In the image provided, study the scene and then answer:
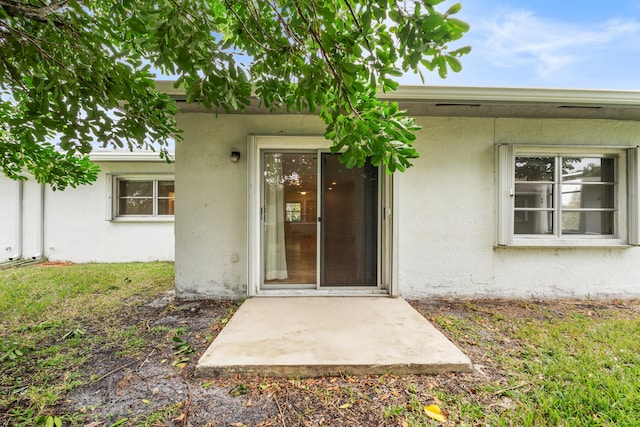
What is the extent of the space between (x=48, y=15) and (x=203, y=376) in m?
2.72

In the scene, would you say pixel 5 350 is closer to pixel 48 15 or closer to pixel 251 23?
pixel 48 15

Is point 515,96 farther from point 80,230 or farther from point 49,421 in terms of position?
point 80,230

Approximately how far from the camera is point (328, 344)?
2.32 m

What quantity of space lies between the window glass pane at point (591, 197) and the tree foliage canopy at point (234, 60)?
3.52m

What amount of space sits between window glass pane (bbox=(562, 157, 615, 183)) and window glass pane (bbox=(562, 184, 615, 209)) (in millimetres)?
108

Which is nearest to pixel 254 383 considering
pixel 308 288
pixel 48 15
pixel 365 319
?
pixel 365 319

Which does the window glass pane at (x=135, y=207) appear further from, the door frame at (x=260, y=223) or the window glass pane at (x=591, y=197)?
the window glass pane at (x=591, y=197)

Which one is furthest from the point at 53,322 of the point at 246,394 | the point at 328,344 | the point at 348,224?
the point at 348,224

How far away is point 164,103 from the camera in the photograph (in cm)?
249

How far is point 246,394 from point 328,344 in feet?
2.48

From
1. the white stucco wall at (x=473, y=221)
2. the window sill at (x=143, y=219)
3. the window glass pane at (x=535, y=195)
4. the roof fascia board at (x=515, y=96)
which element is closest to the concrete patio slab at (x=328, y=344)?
the white stucco wall at (x=473, y=221)

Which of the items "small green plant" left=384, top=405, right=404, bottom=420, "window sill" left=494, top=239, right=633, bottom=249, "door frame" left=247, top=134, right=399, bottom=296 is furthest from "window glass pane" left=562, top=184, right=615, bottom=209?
"small green plant" left=384, top=405, right=404, bottom=420

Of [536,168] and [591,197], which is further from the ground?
[536,168]

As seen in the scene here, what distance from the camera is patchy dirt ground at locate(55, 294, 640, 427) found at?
1.62 m
